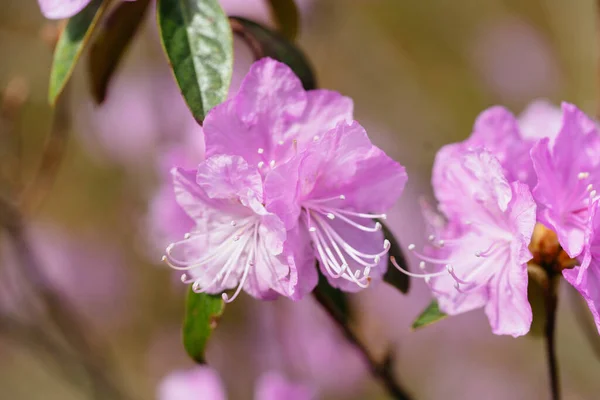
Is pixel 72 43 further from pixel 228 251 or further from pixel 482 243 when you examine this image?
pixel 482 243

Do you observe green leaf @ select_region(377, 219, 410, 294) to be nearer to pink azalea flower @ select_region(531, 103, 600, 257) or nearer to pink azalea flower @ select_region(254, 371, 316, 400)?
pink azalea flower @ select_region(531, 103, 600, 257)

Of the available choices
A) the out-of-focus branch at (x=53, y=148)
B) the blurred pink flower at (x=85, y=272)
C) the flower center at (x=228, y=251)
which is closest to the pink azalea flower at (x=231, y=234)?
the flower center at (x=228, y=251)

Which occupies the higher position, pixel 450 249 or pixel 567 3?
pixel 450 249

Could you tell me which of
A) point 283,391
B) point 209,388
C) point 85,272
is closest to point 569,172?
point 283,391

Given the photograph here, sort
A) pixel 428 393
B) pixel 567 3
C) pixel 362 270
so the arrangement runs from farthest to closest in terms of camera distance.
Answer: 1. pixel 567 3
2. pixel 428 393
3. pixel 362 270

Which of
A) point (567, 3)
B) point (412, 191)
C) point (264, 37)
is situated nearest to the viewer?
point (264, 37)

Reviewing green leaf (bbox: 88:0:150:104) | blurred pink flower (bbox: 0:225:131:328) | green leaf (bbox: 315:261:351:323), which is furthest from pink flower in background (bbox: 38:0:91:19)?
blurred pink flower (bbox: 0:225:131:328)

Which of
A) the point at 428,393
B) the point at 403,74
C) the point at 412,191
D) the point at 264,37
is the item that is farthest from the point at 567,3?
the point at 264,37

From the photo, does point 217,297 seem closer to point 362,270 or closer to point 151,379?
point 362,270
